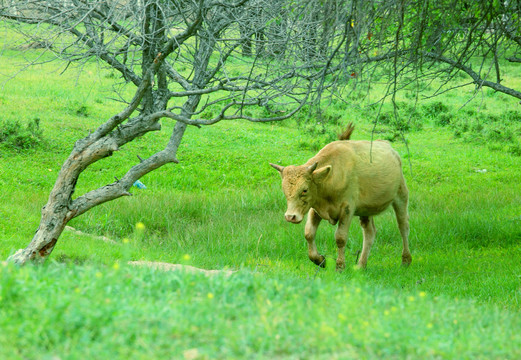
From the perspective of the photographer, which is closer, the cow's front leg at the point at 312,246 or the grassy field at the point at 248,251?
the grassy field at the point at 248,251

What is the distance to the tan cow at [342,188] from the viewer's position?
8141 millimetres

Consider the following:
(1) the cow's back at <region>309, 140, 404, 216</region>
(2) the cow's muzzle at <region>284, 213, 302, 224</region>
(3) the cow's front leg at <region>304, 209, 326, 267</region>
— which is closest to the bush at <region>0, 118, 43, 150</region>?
(1) the cow's back at <region>309, 140, 404, 216</region>

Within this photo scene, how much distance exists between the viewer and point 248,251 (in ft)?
33.6

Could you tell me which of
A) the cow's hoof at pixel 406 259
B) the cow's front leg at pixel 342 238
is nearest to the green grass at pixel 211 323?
the cow's front leg at pixel 342 238

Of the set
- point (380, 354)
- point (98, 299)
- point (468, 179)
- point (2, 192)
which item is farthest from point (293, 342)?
point (468, 179)

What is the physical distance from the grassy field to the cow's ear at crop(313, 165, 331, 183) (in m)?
1.39

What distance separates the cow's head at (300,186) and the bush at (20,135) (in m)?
9.59

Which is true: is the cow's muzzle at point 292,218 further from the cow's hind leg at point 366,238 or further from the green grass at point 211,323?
the green grass at point 211,323

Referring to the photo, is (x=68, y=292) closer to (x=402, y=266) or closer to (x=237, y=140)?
(x=402, y=266)

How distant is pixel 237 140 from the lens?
60.1ft

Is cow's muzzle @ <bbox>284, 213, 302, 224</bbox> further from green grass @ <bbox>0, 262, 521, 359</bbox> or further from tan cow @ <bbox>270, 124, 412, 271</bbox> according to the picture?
green grass @ <bbox>0, 262, 521, 359</bbox>

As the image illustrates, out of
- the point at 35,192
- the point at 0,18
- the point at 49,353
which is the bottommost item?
the point at 35,192

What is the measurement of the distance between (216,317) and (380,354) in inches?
42.4

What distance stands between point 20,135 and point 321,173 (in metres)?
10.2
